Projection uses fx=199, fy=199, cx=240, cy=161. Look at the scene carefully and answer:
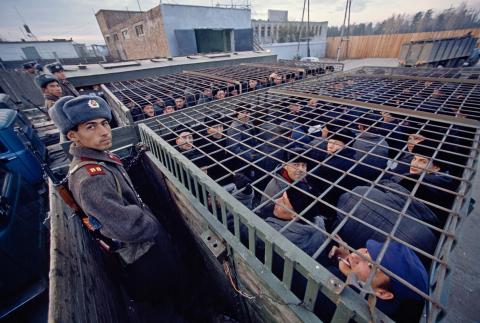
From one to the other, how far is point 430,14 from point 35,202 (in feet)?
215

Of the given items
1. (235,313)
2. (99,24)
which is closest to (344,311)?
(235,313)

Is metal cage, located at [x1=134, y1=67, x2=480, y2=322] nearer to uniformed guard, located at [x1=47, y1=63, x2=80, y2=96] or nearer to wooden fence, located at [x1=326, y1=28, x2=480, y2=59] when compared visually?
uniformed guard, located at [x1=47, y1=63, x2=80, y2=96]

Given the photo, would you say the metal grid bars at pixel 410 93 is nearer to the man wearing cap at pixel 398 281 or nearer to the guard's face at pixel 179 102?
the guard's face at pixel 179 102

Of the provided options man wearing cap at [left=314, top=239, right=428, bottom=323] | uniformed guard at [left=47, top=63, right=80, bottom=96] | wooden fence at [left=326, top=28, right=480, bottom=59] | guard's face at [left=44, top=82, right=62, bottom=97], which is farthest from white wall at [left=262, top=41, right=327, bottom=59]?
man wearing cap at [left=314, top=239, right=428, bottom=323]

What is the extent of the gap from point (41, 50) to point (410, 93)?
1907 inches

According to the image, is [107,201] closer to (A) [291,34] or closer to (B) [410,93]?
(B) [410,93]

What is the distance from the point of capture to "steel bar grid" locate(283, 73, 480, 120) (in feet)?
12.2

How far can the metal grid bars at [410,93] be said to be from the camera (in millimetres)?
3714

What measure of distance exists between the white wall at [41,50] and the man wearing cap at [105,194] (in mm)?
44832

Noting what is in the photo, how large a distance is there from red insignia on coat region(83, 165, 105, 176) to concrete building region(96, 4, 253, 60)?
1669 cm

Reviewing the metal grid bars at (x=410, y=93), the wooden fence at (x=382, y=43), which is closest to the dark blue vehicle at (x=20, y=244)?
the metal grid bars at (x=410, y=93)

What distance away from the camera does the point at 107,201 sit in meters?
1.97

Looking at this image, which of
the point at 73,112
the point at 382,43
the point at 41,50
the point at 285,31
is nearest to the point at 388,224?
the point at 73,112

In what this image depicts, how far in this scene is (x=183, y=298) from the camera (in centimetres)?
305
